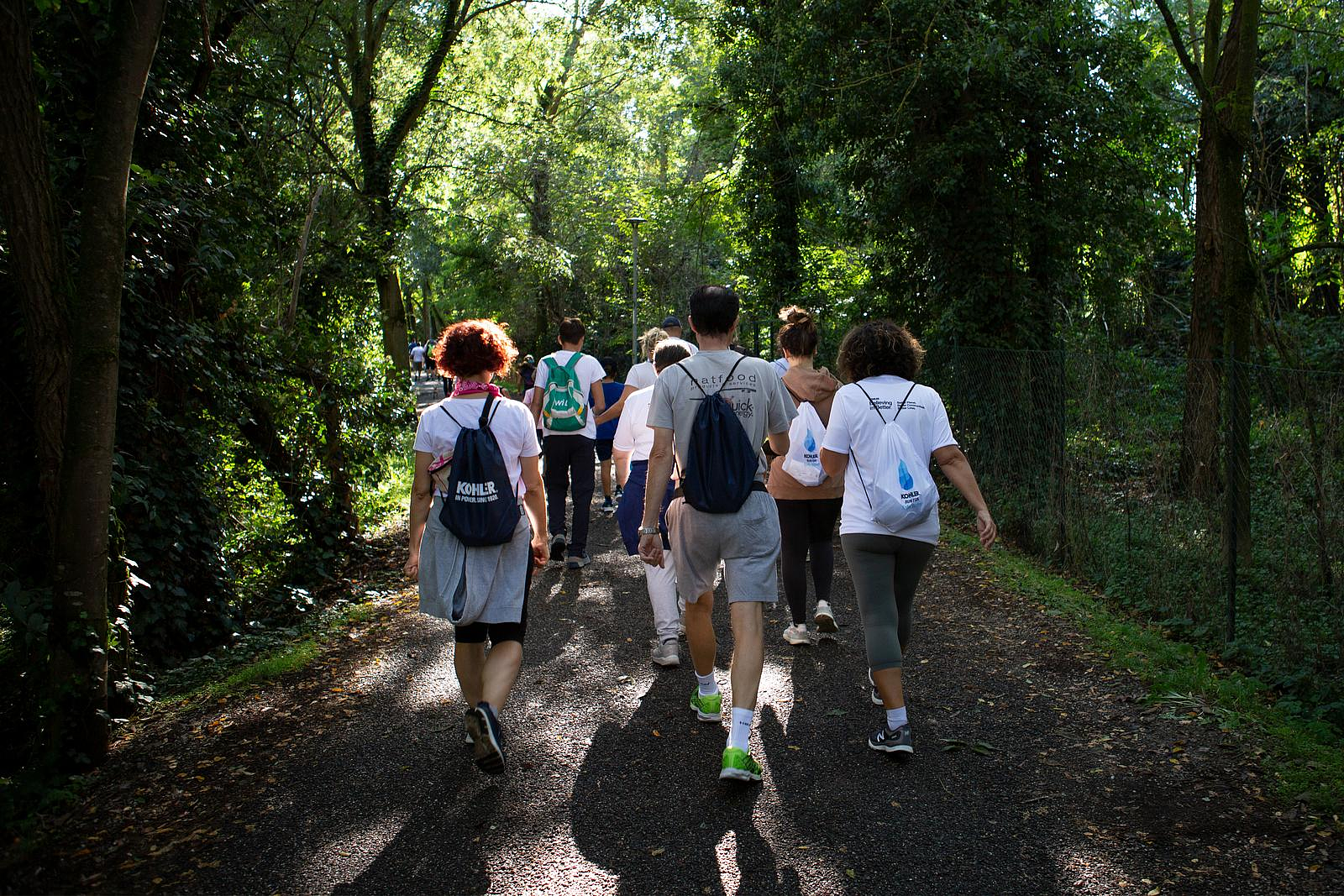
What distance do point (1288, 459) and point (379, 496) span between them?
967cm

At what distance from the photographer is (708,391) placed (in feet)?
14.5

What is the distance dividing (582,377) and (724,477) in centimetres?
438

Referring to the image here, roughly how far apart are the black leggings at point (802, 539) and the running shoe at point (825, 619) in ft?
0.51

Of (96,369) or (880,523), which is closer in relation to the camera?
(880,523)

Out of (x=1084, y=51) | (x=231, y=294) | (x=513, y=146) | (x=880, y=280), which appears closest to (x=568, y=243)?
(x=513, y=146)

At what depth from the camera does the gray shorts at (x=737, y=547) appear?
4324 millimetres

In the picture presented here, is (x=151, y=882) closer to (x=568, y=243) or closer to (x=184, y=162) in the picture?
(x=184, y=162)

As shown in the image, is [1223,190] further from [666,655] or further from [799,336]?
[666,655]

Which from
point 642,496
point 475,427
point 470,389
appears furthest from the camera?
point 642,496

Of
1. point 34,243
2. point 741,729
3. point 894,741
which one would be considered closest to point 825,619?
point 894,741

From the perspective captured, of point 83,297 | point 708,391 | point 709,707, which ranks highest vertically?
point 83,297

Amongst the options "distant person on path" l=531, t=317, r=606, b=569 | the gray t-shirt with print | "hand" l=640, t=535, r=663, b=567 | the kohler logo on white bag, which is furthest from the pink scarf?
"distant person on path" l=531, t=317, r=606, b=569

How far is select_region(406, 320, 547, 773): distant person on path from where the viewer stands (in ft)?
13.7

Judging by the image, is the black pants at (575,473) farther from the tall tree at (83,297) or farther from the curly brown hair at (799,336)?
the tall tree at (83,297)
